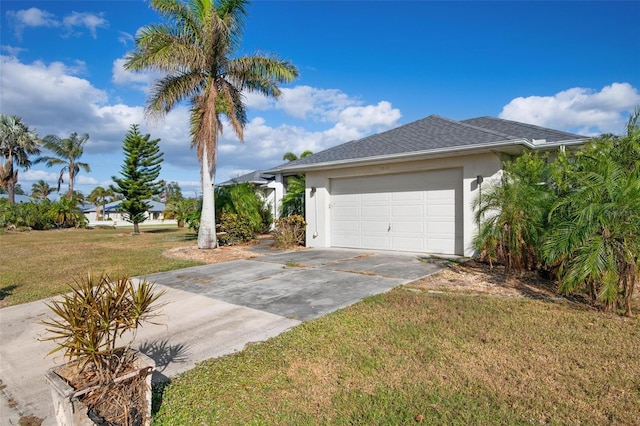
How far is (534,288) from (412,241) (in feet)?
14.3

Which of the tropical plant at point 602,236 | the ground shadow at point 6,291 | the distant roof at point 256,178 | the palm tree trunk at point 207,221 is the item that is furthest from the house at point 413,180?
the ground shadow at point 6,291

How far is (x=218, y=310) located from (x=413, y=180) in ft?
23.2

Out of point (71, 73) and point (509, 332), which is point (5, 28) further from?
point (509, 332)

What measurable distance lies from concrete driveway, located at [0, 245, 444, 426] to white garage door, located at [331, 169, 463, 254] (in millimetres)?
1046

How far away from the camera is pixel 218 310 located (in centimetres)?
529

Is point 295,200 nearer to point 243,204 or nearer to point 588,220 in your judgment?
point 243,204

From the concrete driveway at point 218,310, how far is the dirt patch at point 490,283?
1.54ft

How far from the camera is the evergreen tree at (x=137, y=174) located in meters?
21.1

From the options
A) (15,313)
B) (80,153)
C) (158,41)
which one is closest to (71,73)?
(158,41)

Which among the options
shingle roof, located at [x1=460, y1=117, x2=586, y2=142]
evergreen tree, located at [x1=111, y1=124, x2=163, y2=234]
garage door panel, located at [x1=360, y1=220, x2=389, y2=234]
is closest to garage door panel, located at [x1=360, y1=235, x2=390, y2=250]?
garage door panel, located at [x1=360, y1=220, x2=389, y2=234]

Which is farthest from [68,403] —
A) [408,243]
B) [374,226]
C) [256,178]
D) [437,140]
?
[256,178]

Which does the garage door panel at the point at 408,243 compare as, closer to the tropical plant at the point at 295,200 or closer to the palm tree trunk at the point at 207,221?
the tropical plant at the point at 295,200

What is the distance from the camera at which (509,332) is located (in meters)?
4.09

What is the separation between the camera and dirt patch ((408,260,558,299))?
5895 millimetres
